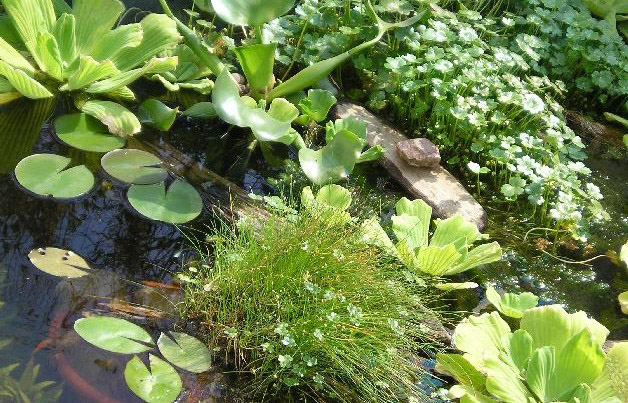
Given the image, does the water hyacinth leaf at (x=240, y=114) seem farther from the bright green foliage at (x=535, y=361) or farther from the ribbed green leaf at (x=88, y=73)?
the bright green foliage at (x=535, y=361)

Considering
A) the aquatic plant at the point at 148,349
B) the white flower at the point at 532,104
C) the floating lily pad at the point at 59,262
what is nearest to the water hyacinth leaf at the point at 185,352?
the aquatic plant at the point at 148,349

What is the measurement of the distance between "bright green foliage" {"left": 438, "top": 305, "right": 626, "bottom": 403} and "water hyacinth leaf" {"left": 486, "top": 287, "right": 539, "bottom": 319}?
0.14 meters

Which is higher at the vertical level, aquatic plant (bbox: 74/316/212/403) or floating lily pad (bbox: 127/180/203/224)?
floating lily pad (bbox: 127/180/203/224)

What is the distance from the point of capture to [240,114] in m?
2.75

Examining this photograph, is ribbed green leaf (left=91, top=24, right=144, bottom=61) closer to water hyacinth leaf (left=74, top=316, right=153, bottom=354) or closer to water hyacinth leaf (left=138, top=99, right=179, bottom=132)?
water hyacinth leaf (left=138, top=99, right=179, bottom=132)

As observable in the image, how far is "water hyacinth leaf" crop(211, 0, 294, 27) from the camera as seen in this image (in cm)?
307

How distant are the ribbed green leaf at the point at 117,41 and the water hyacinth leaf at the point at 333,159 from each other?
2.43ft

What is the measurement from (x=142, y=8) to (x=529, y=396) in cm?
241

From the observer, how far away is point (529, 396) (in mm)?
2053

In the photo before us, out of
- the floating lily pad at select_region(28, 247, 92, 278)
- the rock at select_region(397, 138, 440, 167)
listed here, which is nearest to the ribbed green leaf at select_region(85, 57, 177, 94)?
the floating lily pad at select_region(28, 247, 92, 278)

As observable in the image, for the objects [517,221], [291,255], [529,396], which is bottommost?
[517,221]

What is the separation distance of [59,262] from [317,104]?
119 cm

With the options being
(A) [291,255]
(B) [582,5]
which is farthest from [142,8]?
(B) [582,5]

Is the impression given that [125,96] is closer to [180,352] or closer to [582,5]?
[180,352]
